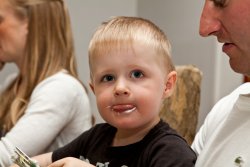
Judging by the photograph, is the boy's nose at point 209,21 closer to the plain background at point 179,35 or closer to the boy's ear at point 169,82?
the boy's ear at point 169,82

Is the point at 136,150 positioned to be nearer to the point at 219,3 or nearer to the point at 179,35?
the point at 219,3

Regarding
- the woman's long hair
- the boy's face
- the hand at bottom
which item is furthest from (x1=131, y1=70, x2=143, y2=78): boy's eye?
the woman's long hair

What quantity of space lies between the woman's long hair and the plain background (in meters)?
0.89

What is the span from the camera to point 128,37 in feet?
4.00

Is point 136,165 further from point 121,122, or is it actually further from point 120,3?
point 120,3

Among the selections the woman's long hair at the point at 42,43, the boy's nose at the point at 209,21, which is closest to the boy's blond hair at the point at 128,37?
the boy's nose at the point at 209,21

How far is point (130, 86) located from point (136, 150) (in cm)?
16

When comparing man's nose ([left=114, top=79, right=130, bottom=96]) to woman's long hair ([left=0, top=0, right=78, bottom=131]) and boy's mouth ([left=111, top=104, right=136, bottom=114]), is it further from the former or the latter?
woman's long hair ([left=0, top=0, right=78, bottom=131])

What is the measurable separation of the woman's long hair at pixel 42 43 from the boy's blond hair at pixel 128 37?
73cm

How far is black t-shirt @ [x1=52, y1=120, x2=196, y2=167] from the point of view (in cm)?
110

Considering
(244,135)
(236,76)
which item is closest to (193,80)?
(236,76)

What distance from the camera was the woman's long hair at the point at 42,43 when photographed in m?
1.98

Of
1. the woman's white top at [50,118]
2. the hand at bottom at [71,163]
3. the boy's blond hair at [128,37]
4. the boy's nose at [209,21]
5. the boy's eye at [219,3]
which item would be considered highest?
the boy's eye at [219,3]

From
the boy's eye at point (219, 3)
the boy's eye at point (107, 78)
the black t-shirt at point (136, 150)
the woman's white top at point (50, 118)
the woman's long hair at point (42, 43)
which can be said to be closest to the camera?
the boy's eye at point (219, 3)
